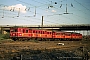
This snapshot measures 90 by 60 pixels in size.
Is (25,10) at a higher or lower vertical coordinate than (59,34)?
higher

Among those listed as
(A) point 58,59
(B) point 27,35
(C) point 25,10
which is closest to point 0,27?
(B) point 27,35

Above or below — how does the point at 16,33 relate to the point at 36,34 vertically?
above

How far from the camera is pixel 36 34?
45688mm

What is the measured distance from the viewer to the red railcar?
4092cm

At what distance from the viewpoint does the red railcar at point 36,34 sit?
40.9 meters

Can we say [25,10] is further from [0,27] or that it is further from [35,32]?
[0,27]

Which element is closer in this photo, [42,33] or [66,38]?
[42,33]

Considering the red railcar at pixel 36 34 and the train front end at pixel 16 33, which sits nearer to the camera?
the train front end at pixel 16 33

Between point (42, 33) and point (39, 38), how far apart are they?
1.77 meters

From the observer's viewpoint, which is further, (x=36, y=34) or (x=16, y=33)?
(x=36, y=34)

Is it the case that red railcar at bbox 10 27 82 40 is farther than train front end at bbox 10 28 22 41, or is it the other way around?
red railcar at bbox 10 27 82 40

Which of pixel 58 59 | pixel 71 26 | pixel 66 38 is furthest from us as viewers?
pixel 71 26

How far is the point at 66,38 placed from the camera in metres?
58.1

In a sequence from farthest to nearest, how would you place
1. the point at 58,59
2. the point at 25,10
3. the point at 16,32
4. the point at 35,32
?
the point at 35,32
the point at 16,32
the point at 25,10
the point at 58,59
